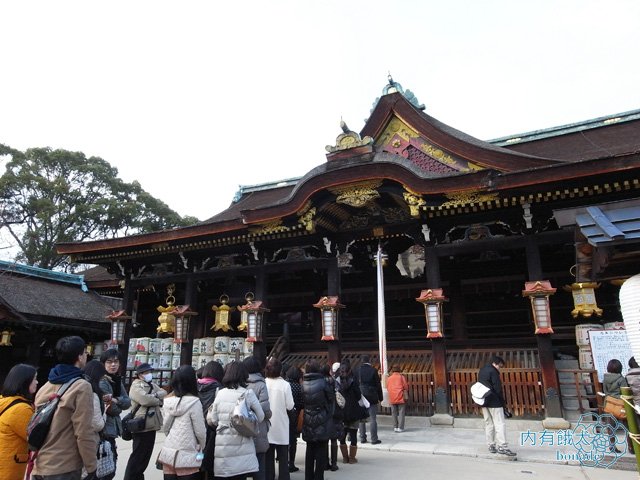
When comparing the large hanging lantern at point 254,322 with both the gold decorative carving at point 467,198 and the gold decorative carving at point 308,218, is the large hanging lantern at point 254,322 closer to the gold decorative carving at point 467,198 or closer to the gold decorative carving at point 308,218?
the gold decorative carving at point 308,218

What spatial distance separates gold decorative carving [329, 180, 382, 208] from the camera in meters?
10.9

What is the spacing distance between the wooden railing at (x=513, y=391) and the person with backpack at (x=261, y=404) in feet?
21.5

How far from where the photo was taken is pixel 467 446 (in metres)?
7.78

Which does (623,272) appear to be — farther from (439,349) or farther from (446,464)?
(439,349)

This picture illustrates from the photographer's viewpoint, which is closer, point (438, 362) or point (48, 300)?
point (438, 362)

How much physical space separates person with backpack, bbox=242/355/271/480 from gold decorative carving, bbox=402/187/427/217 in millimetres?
6461

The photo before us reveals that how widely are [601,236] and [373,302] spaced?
11106 millimetres

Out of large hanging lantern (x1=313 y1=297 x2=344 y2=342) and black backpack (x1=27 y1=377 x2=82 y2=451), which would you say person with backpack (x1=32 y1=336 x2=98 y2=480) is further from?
large hanging lantern (x1=313 y1=297 x2=344 y2=342)

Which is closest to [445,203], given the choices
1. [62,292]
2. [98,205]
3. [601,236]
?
[601,236]

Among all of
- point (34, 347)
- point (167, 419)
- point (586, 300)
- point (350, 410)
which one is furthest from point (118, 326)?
point (586, 300)

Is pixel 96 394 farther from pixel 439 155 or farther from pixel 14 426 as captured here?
pixel 439 155

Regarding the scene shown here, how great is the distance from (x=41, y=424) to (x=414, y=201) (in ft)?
28.1

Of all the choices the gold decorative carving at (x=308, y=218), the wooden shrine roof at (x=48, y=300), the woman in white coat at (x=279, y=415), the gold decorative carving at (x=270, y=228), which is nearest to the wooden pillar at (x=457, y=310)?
the gold decorative carving at (x=308, y=218)

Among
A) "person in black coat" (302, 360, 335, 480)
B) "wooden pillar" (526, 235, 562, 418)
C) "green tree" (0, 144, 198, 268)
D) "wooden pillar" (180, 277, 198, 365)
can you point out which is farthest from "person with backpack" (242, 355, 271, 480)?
"green tree" (0, 144, 198, 268)
